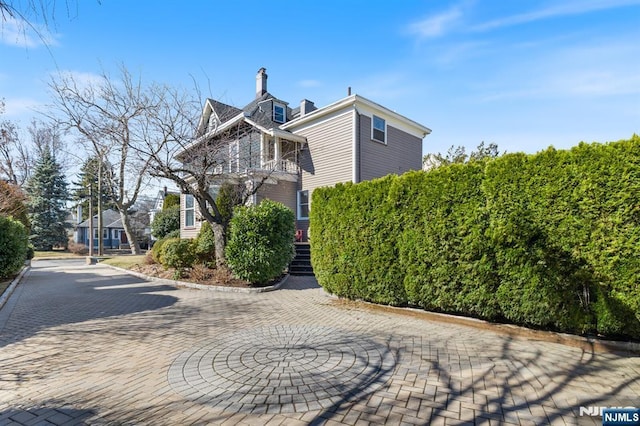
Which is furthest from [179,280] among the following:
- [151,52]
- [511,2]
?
[511,2]

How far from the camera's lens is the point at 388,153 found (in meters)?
15.7

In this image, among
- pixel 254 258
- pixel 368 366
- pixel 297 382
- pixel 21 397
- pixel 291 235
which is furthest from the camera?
pixel 291 235

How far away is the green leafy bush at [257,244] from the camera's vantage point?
9.09m

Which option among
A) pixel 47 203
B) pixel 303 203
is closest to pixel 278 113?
pixel 303 203

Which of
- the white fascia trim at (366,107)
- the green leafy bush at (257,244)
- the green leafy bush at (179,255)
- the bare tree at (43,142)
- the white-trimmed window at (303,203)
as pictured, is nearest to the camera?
the green leafy bush at (257,244)

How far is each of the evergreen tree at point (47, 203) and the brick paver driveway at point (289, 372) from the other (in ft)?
100

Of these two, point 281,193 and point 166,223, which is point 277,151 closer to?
point 281,193

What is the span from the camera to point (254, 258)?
905 centimetres

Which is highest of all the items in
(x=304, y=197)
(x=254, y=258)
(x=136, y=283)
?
(x=304, y=197)

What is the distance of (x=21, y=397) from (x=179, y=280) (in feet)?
23.4

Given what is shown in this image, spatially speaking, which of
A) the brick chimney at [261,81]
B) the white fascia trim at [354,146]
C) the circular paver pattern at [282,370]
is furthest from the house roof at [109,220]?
the circular paver pattern at [282,370]

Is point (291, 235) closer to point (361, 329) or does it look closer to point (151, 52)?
point (361, 329)

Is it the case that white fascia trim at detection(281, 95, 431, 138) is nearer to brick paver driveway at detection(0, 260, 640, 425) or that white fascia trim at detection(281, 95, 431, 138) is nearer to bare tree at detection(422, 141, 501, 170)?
bare tree at detection(422, 141, 501, 170)

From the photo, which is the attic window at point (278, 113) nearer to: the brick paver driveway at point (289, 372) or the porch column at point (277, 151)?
the porch column at point (277, 151)
